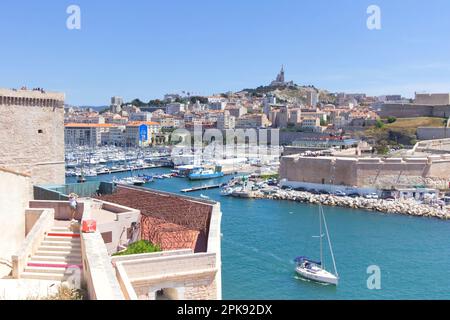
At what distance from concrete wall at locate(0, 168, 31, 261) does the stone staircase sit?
29cm

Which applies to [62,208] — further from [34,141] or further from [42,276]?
[34,141]

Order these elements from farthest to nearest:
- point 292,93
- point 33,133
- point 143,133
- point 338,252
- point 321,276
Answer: point 292,93
point 143,133
point 338,252
point 321,276
point 33,133

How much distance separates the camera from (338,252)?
11047mm

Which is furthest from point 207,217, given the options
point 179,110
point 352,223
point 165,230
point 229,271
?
point 179,110

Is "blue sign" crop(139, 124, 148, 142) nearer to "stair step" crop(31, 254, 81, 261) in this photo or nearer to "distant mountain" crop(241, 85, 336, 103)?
"distant mountain" crop(241, 85, 336, 103)

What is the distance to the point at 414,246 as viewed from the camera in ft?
38.1

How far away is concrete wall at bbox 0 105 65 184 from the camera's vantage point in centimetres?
692

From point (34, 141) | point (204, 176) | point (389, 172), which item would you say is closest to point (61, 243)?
point (34, 141)

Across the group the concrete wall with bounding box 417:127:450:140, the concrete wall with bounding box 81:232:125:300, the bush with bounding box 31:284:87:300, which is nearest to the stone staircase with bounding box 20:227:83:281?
the concrete wall with bounding box 81:232:125:300

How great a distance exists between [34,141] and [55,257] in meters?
3.59

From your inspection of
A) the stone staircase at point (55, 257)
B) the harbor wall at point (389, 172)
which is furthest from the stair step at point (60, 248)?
the harbor wall at point (389, 172)

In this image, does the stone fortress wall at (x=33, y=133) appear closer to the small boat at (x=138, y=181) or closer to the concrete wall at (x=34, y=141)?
the concrete wall at (x=34, y=141)

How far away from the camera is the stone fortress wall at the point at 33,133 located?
691 cm
